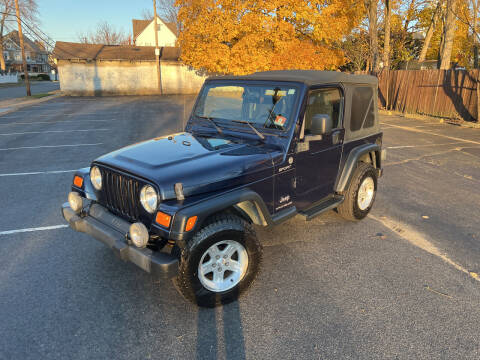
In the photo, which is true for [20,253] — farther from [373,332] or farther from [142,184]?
[373,332]

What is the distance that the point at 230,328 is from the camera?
2832 mm

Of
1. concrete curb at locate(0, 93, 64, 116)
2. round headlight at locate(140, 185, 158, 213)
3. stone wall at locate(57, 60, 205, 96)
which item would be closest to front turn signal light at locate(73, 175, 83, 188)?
round headlight at locate(140, 185, 158, 213)

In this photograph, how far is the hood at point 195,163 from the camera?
2.80 m

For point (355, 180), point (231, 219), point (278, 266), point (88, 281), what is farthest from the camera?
point (355, 180)

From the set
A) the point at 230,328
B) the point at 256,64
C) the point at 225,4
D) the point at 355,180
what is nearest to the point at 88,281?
the point at 230,328

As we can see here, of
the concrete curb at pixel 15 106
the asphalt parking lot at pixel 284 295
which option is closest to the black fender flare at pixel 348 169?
the asphalt parking lot at pixel 284 295

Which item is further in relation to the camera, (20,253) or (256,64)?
(256,64)

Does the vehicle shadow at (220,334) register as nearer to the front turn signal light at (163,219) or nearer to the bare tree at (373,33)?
the front turn signal light at (163,219)

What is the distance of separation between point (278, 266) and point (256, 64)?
66.7 feet

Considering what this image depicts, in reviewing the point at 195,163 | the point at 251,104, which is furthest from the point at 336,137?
the point at 195,163

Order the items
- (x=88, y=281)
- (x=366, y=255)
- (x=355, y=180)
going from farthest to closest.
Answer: (x=355, y=180)
(x=366, y=255)
(x=88, y=281)

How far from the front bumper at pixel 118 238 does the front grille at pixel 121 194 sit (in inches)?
3.3

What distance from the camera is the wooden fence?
49.6 ft

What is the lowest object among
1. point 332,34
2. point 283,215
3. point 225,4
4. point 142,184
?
point 283,215
